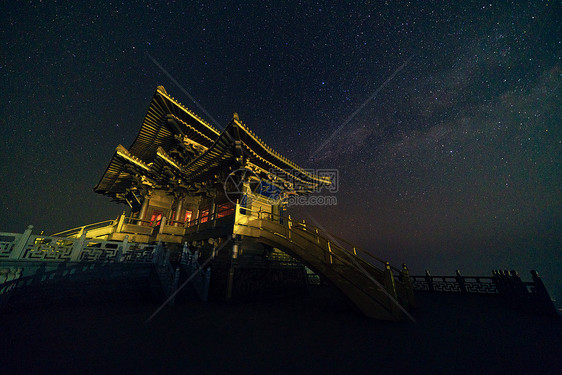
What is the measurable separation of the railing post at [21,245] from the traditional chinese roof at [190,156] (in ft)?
22.5

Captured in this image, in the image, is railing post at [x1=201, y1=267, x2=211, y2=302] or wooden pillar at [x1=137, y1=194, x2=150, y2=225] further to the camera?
wooden pillar at [x1=137, y1=194, x2=150, y2=225]

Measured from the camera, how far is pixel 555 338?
435 centimetres

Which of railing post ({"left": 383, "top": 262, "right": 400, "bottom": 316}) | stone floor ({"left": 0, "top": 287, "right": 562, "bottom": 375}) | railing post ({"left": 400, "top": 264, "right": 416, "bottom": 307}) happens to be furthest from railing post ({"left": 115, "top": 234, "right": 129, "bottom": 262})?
railing post ({"left": 400, "top": 264, "right": 416, "bottom": 307})

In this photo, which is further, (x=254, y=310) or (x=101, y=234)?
(x=101, y=234)

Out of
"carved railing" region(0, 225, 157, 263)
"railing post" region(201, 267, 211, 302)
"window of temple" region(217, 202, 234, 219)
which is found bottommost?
"railing post" region(201, 267, 211, 302)

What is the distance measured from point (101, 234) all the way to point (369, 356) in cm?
1626

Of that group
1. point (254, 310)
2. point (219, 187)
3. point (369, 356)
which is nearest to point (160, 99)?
point (219, 187)

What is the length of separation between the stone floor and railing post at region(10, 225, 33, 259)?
4.87ft

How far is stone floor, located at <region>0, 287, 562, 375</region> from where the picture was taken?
9.16ft

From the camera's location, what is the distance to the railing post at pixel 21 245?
5.50 m

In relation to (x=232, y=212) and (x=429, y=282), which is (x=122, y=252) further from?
(x=429, y=282)

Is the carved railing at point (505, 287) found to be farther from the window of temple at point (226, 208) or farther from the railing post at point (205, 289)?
the window of temple at point (226, 208)

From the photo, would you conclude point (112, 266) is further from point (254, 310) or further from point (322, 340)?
point (322, 340)

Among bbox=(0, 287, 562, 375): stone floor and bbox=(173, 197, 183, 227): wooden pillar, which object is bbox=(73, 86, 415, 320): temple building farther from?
bbox=(0, 287, 562, 375): stone floor
